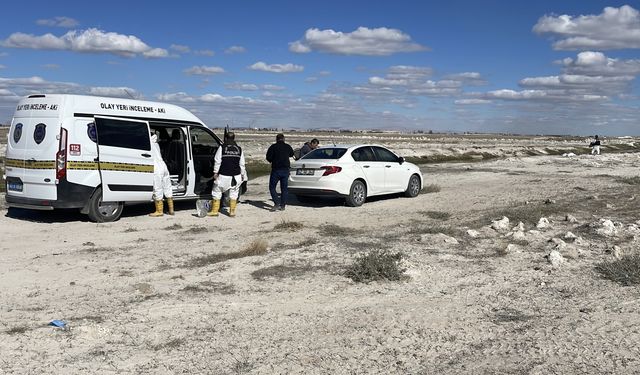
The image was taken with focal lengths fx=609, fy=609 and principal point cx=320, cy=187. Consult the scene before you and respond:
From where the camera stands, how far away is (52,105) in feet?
36.0

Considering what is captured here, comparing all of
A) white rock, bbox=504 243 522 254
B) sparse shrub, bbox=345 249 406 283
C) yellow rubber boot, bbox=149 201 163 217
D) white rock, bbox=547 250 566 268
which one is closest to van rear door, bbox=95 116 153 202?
yellow rubber boot, bbox=149 201 163 217

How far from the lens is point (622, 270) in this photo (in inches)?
283

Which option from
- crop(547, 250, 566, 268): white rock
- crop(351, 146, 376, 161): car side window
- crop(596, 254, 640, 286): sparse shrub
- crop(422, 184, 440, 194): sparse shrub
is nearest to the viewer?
crop(596, 254, 640, 286): sparse shrub

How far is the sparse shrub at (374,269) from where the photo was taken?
7.09m

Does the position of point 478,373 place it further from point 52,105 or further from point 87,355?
point 52,105

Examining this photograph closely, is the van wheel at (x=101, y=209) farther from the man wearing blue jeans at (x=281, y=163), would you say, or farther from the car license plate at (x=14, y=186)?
the man wearing blue jeans at (x=281, y=163)

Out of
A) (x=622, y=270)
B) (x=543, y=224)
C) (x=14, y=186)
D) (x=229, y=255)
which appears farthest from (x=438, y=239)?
(x=14, y=186)

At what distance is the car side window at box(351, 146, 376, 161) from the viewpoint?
1472cm

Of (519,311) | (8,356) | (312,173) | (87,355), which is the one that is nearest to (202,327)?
(87,355)

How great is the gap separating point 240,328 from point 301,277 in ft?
5.92

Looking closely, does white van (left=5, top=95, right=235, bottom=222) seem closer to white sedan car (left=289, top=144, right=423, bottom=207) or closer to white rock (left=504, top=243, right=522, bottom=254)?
white sedan car (left=289, top=144, right=423, bottom=207)

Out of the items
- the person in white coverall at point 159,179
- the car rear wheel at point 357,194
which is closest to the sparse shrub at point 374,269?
the person in white coverall at point 159,179

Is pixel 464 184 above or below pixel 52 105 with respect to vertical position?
below

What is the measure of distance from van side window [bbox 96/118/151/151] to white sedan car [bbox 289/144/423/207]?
3765mm
